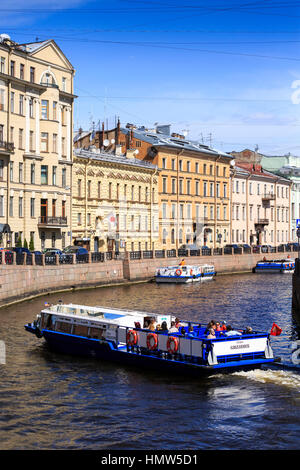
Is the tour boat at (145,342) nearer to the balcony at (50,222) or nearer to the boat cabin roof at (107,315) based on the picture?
the boat cabin roof at (107,315)

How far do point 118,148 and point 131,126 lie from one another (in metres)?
9.09

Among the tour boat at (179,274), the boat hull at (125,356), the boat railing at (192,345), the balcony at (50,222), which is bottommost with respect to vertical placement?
the boat hull at (125,356)

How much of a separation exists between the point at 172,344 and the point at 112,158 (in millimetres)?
38618

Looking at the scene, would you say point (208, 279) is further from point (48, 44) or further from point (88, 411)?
point (88, 411)

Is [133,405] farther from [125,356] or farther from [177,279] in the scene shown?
[177,279]

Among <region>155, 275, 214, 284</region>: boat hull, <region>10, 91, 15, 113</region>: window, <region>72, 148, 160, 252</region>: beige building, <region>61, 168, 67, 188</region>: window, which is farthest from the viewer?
<region>72, 148, 160, 252</region>: beige building

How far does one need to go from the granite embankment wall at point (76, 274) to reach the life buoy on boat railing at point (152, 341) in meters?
13.3

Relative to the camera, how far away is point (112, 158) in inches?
2233

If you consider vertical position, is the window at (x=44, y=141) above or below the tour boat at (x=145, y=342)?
above

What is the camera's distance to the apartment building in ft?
207

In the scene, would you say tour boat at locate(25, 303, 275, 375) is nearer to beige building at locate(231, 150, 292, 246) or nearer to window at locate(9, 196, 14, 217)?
window at locate(9, 196, 14, 217)

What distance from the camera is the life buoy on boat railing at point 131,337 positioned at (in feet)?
66.4

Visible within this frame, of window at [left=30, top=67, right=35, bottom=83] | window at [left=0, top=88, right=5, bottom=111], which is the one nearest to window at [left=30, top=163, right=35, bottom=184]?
window at [left=0, top=88, right=5, bottom=111]

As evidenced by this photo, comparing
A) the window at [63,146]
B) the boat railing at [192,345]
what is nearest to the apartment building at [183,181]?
the window at [63,146]
